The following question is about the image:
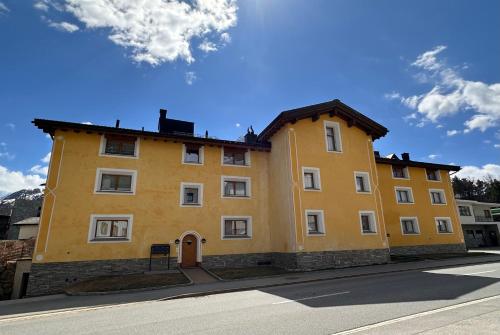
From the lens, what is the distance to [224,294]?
1184 cm

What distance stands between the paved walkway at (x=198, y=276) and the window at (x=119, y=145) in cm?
926

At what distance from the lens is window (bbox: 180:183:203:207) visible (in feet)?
67.9

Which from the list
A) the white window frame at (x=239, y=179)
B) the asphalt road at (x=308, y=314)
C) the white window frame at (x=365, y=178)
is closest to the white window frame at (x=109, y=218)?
the white window frame at (x=239, y=179)

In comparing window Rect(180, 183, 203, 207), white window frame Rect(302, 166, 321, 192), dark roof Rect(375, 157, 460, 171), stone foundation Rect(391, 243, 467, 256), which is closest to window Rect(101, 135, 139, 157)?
window Rect(180, 183, 203, 207)

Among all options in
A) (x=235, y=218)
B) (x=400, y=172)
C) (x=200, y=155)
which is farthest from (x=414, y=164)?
(x=200, y=155)

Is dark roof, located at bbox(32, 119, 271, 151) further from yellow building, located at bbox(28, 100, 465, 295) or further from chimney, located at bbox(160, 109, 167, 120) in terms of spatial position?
chimney, located at bbox(160, 109, 167, 120)

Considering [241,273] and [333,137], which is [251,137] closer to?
[333,137]

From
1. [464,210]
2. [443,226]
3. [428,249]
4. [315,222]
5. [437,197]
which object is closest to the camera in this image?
[315,222]

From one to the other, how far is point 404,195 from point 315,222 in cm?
1518

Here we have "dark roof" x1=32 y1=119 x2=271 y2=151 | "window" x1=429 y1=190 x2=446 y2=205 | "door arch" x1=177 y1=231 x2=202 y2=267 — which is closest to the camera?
"dark roof" x1=32 y1=119 x2=271 y2=151

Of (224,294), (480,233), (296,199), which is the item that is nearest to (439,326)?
(224,294)

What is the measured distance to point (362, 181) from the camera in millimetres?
23375

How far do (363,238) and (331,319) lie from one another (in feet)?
52.9

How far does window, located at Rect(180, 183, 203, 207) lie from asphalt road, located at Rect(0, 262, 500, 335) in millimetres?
10242
